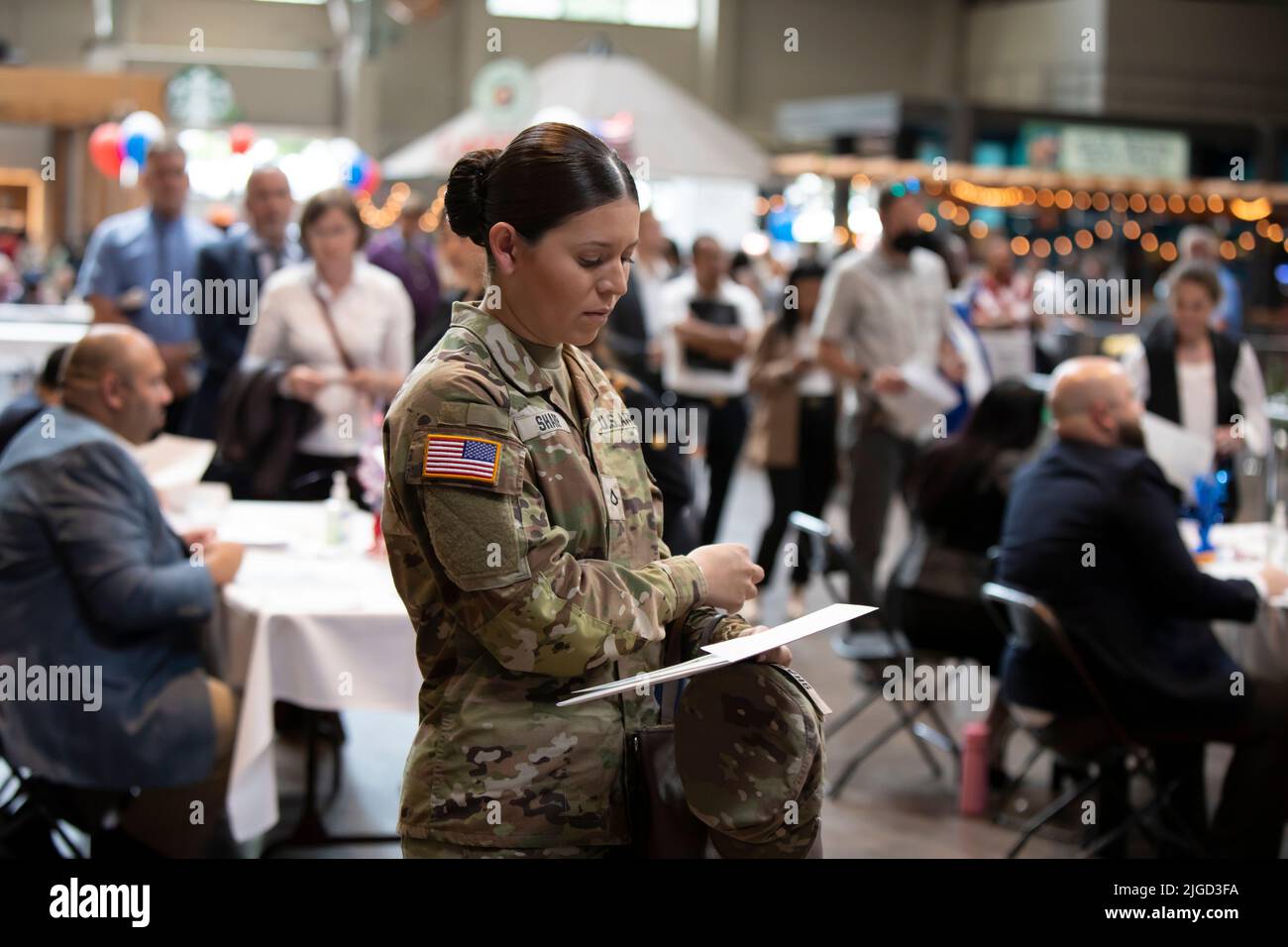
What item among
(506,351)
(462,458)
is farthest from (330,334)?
(462,458)

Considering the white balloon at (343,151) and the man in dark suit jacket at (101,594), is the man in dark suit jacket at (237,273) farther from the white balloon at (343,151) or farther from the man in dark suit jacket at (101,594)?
the white balloon at (343,151)

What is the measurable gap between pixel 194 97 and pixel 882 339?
14376 millimetres

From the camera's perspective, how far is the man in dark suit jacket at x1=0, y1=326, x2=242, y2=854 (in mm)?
3385

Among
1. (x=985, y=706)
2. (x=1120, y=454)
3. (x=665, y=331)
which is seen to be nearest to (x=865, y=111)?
(x=665, y=331)

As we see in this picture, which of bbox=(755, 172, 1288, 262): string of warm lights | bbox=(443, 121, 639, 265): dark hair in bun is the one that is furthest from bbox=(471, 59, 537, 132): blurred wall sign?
bbox=(443, 121, 639, 265): dark hair in bun

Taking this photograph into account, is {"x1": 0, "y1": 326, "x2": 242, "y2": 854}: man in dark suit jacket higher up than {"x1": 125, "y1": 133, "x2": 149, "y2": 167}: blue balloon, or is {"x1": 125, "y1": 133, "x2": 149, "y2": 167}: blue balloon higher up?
{"x1": 125, "y1": 133, "x2": 149, "y2": 167}: blue balloon

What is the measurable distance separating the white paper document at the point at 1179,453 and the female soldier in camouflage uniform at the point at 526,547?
3749mm

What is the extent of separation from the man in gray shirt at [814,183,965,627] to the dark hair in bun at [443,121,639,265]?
473 cm

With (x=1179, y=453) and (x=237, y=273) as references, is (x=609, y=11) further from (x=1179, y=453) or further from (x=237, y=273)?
(x=1179, y=453)

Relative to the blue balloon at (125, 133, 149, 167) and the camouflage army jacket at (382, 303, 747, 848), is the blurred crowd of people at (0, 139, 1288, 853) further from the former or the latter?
the blue balloon at (125, 133, 149, 167)

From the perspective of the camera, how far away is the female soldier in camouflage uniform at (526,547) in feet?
5.29

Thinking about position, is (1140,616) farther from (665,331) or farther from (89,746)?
(665,331)

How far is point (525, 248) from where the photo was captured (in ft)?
5.56
